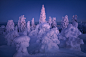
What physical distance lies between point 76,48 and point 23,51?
745 cm

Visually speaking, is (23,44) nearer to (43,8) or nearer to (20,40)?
(20,40)

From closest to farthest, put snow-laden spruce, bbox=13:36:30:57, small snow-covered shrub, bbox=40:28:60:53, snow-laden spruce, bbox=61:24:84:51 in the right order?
snow-laden spruce, bbox=13:36:30:57 < small snow-covered shrub, bbox=40:28:60:53 < snow-laden spruce, bbox=61:24:84:51

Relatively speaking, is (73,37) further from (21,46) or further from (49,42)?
(21,46)

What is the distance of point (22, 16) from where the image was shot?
29.8 meters

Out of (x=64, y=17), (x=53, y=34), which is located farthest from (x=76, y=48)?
(x=64, y=17)

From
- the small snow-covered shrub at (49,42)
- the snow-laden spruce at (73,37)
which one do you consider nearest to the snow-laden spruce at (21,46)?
the small snow-covered shrub at (49,42)

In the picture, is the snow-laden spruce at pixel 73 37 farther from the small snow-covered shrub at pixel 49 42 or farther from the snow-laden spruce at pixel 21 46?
the snow-laden spruce at pixel 21 46

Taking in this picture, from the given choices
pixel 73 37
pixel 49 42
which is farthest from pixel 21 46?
pixel 73 37

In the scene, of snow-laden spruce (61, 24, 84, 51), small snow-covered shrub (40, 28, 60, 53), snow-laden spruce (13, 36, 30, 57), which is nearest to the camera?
snow-laden spruce (13, 36, 30, 57)

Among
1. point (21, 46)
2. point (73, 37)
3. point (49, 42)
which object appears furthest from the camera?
point (73, 37)

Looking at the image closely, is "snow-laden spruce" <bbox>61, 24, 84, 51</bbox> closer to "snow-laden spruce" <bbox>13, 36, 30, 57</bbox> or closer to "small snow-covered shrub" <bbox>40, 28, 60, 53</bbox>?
"small snow-covered shrub" <bbox>40, 28, 60, 53</bbox>

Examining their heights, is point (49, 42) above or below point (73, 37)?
below

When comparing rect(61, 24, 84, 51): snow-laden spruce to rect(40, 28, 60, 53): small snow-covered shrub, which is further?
rect(61, 24, 84, 51): snow-laden spruce

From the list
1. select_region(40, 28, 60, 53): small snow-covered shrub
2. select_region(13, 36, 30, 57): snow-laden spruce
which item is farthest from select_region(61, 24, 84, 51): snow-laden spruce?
select_region(13, 36, 30, 57): snow-laden spruce
